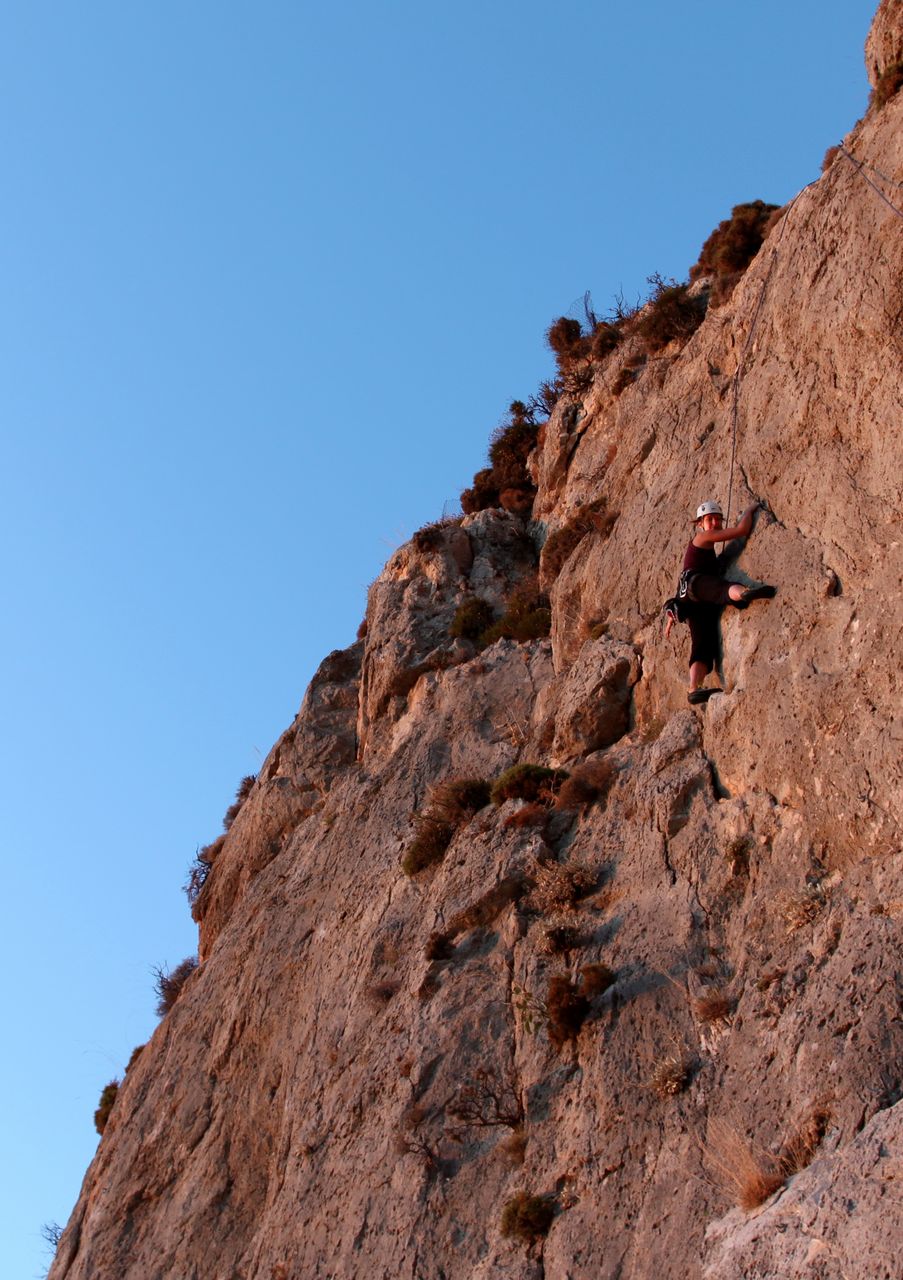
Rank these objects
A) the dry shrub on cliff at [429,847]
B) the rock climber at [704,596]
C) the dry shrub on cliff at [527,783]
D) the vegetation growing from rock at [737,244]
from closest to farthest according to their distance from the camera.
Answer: the rock climber at [704,596] → the dry shrub on cliff at [527,783] → the dry shrub on cliff at [429,847] → the vegetation growing from rock at [737,244]

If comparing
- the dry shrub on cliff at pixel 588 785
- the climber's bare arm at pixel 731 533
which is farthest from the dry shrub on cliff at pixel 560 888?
the climber's bare arm at pixel 731 533

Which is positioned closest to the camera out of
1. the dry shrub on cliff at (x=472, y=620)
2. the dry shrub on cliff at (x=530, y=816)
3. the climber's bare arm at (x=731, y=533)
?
the climber's bare arm at (x=731, y=533)

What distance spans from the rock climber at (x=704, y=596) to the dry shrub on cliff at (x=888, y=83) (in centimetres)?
472

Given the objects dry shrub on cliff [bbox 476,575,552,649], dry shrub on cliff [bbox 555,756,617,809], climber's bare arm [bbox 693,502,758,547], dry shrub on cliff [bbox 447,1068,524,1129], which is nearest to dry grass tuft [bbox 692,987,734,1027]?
dry shrub on cliff [bbox 447,1068,524,1129]

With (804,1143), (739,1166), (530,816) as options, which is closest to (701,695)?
(530,816)

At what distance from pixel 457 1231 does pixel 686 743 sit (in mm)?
5224

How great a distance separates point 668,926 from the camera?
13.3 metres

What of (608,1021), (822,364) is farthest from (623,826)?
(822,364)

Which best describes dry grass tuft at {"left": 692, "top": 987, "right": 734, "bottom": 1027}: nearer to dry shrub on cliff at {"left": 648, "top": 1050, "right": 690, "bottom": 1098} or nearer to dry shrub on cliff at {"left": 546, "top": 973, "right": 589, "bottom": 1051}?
dry shrub on cliff at {"left": 648, "top": 1050, "right": 690, "bottom": 1098}

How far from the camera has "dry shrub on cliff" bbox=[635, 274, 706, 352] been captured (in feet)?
67.6

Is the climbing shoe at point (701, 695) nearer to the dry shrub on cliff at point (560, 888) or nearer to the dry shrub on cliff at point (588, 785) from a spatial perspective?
the dry shrub on cliff at point (588, 785)

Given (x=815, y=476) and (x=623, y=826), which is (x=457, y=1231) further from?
(x=815, y=476)

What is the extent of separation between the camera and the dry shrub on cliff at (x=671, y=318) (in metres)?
20.6

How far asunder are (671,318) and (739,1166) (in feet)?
43.6
